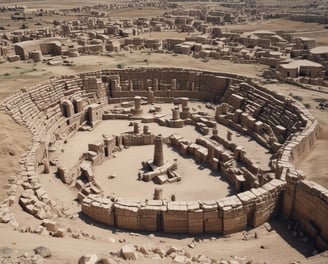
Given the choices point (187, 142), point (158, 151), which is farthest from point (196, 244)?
point (187, 142)

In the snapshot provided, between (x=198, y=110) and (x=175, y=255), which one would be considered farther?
(x=198, y=110)

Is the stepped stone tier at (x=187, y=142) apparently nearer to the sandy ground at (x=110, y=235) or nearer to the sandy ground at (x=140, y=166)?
the sandy ground at (x=110, y=235)

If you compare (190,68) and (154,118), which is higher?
(190,68)

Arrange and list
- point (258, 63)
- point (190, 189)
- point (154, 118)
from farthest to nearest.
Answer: point (258, 63) < point (154, 118) < point (190, 189)

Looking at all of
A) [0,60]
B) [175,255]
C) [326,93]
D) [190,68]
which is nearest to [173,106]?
[190,68]

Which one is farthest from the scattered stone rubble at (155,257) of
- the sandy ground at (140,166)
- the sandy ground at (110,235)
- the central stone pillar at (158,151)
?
the central stone pillar at (158,151)

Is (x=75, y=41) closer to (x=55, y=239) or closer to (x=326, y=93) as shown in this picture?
(x=326, y=93)

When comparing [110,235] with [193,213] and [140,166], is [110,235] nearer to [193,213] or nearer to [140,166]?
[193,213]

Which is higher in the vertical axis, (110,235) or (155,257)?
(155,257)
